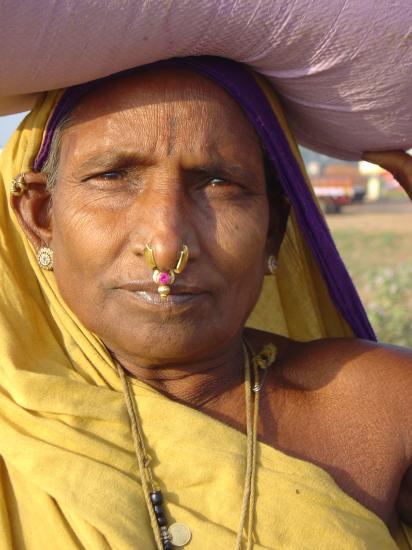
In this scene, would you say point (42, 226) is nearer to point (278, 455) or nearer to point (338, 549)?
point (278, 455)

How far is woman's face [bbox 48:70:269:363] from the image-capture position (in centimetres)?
200

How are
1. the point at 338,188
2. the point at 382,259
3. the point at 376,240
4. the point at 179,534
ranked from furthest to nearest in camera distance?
the point at 338,188 → the point at 376,240 → the point at 382,259 → the point at 179,534

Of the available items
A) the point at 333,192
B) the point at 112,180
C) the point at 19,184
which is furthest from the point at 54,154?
the point at 333,192

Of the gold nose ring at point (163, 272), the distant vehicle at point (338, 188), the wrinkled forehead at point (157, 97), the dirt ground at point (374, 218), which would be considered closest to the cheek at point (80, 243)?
the gold nose ring at point (163, 272)

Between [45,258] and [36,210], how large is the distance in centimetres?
13

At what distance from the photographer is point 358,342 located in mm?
2455

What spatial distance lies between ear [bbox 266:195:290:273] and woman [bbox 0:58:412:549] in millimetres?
39

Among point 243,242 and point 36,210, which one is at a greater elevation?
point 36,210

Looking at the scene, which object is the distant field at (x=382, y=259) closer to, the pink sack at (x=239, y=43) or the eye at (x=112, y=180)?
the pink sack at (x=239, y=43)

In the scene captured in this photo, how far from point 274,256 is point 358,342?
1.14 feet

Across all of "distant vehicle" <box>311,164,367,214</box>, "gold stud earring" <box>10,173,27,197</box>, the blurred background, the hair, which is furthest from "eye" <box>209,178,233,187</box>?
"distant vehicle" <box>311,164,367,214</box>

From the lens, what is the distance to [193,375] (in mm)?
2242

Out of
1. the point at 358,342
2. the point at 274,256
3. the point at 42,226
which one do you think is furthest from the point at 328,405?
the point at 42,226

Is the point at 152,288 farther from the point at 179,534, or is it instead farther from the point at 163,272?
the point at 179,534
